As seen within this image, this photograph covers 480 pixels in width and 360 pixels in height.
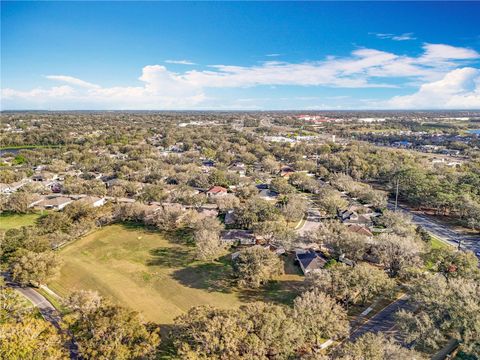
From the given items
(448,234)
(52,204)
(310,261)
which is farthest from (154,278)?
(448,234)

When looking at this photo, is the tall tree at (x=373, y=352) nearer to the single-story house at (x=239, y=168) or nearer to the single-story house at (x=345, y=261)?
the single-story house at (x=345, y=261)

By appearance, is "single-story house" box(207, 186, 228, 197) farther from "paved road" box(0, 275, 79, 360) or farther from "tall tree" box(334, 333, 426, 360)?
"tall tree" box(334, 333, 426, 360)

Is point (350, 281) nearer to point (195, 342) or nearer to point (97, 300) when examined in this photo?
point (195, 342)

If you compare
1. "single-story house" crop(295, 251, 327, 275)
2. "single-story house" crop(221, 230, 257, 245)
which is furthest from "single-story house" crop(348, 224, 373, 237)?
"single-story house" crop(221, 230, 257, 245)

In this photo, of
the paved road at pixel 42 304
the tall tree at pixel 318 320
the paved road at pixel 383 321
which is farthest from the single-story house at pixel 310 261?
the paved road at pixel 42 304

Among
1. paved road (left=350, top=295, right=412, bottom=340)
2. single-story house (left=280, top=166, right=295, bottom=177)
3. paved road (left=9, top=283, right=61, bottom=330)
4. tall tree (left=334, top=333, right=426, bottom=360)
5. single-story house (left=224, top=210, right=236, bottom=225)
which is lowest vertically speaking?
paved road (left=9, top=283, right=61, bottom=330)

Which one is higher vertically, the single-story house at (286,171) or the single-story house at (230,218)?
the single-story house at (286,171)

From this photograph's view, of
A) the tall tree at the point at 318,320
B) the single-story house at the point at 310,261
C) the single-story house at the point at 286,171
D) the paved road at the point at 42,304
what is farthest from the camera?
the single-story house at the point at 286,171
